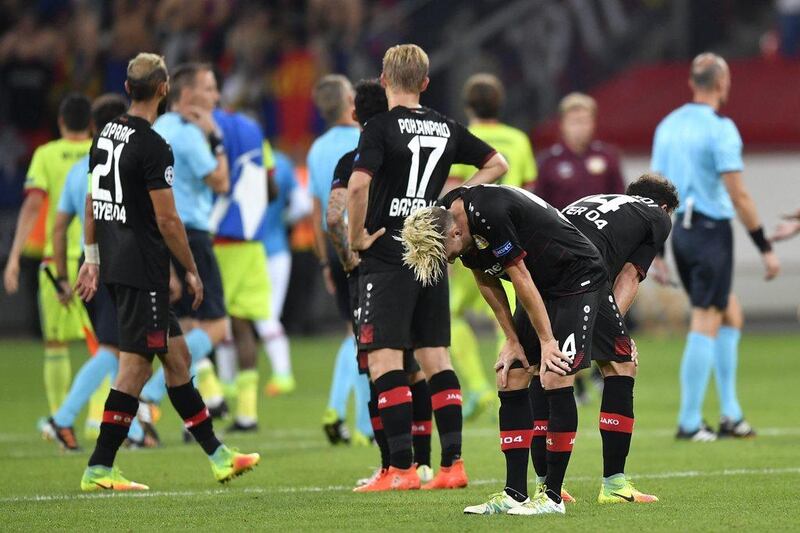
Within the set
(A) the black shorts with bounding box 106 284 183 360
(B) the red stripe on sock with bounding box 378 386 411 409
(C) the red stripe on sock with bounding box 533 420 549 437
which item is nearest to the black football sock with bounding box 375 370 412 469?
(B) the red stripe on sock with bounding box 378 386 411 409

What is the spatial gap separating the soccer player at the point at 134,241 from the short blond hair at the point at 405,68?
124 cm

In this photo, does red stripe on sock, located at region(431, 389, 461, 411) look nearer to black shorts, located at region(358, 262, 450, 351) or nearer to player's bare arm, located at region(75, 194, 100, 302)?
black shorts, located at region(358, 262, 450, 351)

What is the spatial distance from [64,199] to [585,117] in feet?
16.2

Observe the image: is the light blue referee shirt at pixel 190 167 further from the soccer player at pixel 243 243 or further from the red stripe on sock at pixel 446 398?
the red stripe on sock at pixel 446 398

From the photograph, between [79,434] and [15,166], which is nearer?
[79,434]

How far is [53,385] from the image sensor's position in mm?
11703

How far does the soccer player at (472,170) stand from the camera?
485 inches

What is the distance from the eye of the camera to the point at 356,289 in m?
9.05

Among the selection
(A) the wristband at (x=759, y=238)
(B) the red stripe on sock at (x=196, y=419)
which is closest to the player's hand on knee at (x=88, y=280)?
(B) the red stripe on sock at (x=196, y=419)

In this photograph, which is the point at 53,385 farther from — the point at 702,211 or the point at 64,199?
the point at 702,211

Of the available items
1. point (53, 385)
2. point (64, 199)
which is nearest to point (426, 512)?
point (64, 199)

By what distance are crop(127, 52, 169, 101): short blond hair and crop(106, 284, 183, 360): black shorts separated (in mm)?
1040

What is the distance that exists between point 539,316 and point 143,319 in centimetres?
243

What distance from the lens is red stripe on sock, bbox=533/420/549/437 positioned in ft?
26.5
